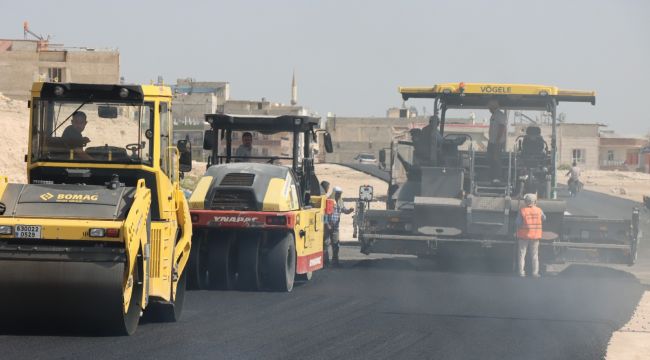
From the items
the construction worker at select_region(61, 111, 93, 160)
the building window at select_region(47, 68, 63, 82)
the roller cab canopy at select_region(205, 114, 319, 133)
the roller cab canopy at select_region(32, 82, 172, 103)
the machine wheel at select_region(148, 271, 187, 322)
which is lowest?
the machine wheel at select_region(148, 271, 187, 322)

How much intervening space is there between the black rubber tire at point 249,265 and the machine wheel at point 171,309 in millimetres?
3146

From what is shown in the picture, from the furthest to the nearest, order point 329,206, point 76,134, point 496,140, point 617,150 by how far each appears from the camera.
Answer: point 617,150 → point 496,140 → point 329,206 → point 76,134

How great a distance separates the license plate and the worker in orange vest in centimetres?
1018

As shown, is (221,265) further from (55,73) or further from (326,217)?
(55,73)

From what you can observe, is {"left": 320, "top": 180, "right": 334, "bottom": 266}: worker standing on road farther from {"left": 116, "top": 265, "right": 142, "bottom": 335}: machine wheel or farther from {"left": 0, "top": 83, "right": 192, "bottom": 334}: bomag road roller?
{"left": 116, "top": 265, "right": 142, "bottom": 335}: machine wheel

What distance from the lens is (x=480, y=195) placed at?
2005 cm

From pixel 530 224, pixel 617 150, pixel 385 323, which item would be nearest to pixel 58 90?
pixel 385 323

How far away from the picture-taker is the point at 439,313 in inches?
A: 547

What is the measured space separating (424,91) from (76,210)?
1070 cm

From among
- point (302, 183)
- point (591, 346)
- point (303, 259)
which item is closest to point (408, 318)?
point (591, 346)

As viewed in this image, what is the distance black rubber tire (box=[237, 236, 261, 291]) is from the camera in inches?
628

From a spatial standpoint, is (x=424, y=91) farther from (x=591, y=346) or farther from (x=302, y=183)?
(x=591, y=346)

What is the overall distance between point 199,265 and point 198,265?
1.0 inches

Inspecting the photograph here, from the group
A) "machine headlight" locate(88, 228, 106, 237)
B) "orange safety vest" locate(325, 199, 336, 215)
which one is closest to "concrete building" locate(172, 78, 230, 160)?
"orange safety vest" locate(325, 199, 336, 215)
